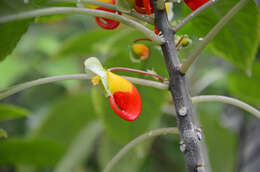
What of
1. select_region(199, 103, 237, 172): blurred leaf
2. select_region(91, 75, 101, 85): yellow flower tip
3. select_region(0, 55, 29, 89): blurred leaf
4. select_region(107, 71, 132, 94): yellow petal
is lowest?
select_region(199, 103, 237, 172): blurred leaf

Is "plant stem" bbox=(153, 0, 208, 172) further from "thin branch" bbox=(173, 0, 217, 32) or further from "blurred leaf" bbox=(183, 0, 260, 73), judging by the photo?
"blurred leaf" bbox=(183, 0, 260, 73)

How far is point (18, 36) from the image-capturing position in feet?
1.74

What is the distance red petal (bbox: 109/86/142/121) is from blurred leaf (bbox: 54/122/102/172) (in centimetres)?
64

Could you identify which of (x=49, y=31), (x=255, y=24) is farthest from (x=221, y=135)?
(x=49, y=31)

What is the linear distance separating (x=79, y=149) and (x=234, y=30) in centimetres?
68

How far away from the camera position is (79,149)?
1.15 m

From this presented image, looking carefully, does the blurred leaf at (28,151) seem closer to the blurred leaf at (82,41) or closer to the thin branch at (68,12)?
the blurred leaf at (82,41)

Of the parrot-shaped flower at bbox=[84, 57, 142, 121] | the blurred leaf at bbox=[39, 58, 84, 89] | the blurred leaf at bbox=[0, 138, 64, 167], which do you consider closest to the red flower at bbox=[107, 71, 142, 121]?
the parrot-shaped flower at bbox=[84, 57, 142, 121]

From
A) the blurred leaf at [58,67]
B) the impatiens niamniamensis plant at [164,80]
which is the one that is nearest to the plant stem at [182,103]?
the impatiens niamniamensis plant at [164,80]

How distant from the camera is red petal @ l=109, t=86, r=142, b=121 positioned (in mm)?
492

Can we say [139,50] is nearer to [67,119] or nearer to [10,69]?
[67,119]

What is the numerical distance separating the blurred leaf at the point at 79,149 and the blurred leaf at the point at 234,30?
0.60m

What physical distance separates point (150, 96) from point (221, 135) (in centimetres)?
41

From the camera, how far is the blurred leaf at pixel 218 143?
4.00 ft
